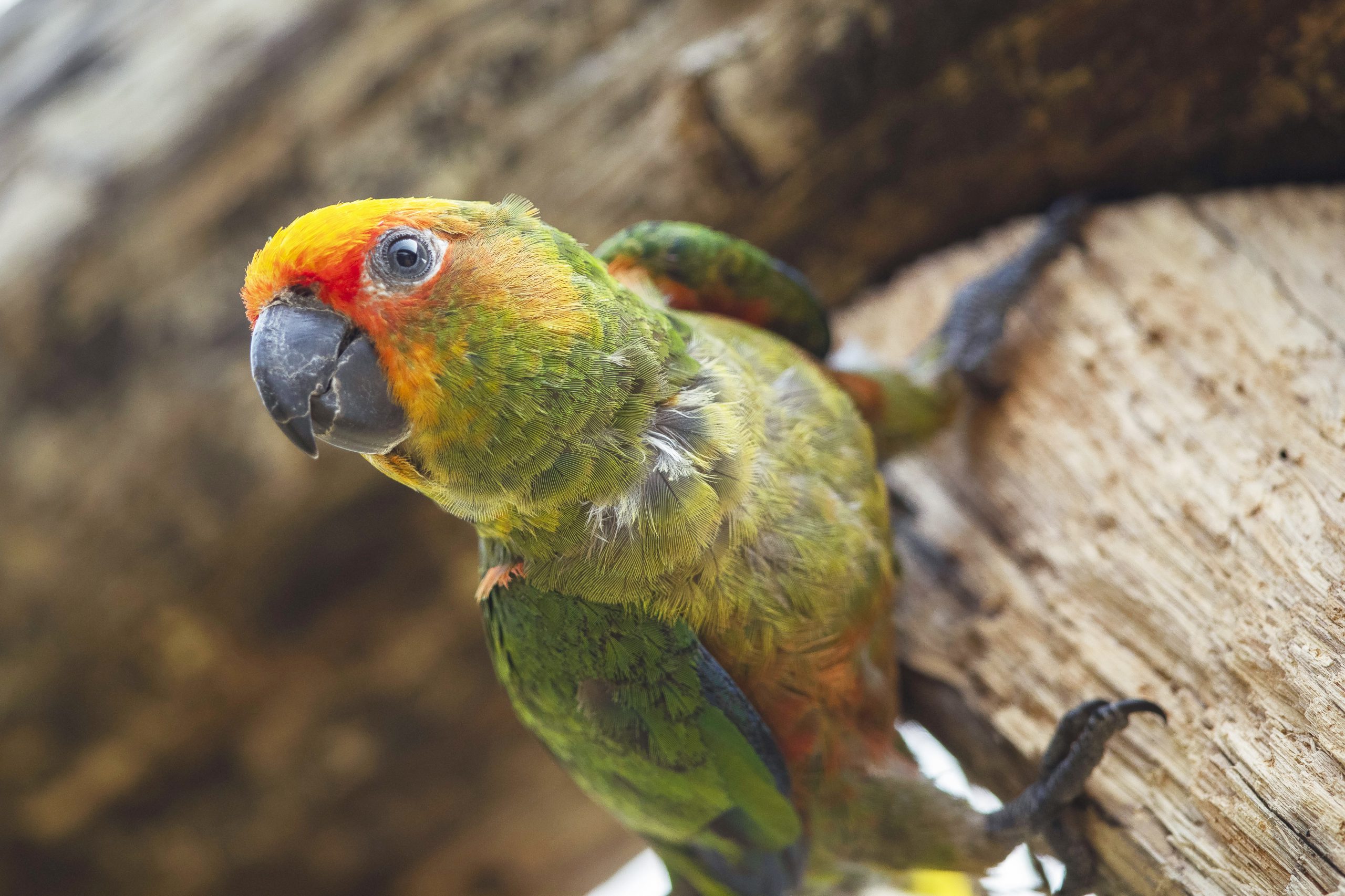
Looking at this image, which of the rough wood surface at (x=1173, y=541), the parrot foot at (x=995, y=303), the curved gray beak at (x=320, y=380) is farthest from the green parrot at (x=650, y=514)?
the parrot foot at (x=995, y=303)

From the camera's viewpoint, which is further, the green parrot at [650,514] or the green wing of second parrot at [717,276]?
the green wing of second parrot at [717,276]

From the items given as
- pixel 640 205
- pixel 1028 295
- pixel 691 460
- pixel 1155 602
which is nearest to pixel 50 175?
pixel 640 205

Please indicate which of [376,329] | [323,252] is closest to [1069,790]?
[376,329]

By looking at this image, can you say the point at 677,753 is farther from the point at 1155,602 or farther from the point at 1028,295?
the point at 1028,295

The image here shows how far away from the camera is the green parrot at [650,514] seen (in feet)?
6.56

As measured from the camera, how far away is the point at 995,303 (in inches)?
129

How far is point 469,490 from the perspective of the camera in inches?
84.3

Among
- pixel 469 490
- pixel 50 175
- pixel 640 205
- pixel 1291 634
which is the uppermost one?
pixel 50 175

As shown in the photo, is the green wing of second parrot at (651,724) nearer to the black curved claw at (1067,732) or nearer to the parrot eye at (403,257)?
the black curved claw at (1067,732)

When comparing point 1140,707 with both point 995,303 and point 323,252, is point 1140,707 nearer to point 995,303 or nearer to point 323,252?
point 995,303

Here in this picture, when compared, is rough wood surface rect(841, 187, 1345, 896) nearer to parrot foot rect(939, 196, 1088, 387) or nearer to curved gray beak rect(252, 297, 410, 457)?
parrot foot rect(939, 196, 1088, 387)

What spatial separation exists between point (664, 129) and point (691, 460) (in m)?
1.75

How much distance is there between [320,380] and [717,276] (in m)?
1.48

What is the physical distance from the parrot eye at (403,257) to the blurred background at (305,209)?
1.63 m
